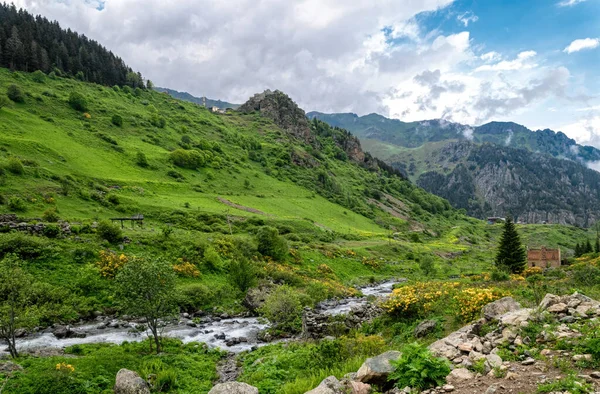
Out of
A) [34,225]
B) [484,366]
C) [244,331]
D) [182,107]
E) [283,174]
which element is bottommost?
[244,331]

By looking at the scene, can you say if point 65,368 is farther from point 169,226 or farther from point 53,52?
point 53,52

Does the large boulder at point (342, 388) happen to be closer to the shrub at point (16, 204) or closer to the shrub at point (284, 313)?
the shrub at point (284, 313)

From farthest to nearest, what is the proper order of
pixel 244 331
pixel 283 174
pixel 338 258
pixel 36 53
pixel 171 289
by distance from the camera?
pixel 283 174
pixel 36 53
pixel 338 258
pixel 244 331
pixel 171 289

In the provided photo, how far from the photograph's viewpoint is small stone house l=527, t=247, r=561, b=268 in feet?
266

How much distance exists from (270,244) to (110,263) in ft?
88.8

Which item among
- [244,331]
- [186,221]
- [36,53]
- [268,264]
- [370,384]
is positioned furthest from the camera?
[36,53]

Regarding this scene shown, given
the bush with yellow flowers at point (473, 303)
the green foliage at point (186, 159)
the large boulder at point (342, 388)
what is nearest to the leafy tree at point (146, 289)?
the large boulder at point (342, 388)

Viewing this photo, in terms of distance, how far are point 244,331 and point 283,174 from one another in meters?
127

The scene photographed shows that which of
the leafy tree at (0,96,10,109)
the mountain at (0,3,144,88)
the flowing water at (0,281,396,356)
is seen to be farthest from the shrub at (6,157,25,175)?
the mountain at (0,3,144,88)

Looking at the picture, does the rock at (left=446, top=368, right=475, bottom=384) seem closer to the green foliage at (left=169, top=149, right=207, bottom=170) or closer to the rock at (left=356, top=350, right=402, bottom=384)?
the rock at (left=356, top=350, right=402, bottom=384)

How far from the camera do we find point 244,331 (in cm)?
3303

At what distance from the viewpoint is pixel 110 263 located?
130ft

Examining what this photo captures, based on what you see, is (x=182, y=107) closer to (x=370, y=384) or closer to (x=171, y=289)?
(x=171, y=289)

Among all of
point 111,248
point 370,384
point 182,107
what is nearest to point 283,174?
point 182,107
